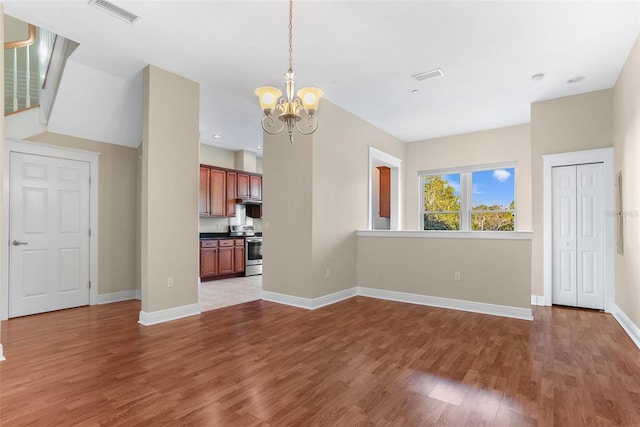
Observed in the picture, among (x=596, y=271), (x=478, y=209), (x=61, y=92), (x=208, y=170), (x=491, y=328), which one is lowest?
(x=491, y=328)

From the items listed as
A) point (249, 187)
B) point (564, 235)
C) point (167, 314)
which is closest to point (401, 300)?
point (564, 235)

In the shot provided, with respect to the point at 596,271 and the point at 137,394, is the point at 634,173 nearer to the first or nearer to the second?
the point at 596,271

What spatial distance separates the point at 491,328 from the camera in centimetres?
369

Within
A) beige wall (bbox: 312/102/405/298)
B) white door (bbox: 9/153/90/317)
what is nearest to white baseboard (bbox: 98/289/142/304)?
white door (bbox: 9/153/90/317)

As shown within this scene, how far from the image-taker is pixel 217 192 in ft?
23.3

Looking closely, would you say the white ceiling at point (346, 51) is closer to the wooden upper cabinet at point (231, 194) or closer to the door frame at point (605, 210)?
the door frame at point (605, 210)

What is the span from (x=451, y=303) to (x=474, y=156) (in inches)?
130

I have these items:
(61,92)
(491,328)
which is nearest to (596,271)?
(491,328)

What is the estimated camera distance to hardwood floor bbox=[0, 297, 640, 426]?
2012mm

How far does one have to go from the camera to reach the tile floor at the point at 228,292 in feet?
15.8

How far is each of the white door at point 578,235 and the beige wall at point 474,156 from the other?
117 cm

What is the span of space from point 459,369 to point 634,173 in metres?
2.79

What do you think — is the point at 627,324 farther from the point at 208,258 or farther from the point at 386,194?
the point at 208,258

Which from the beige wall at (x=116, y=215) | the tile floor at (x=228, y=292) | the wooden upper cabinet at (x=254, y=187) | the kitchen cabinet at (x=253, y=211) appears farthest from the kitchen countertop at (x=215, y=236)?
the beige wall at (x=116, y=215)
